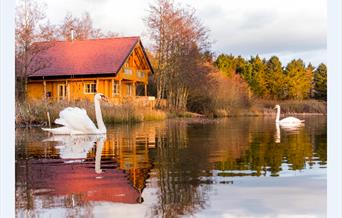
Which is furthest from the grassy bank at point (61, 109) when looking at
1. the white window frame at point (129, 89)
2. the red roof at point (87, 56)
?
the white window frame at point (129, 89)

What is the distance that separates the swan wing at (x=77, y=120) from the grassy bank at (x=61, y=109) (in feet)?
9.01

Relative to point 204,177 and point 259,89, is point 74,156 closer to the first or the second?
point 204,177

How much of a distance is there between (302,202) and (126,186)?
1168 mm

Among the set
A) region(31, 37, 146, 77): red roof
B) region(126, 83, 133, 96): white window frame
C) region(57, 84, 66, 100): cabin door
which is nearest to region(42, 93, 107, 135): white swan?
region(31, 37, 146, 77): red roof

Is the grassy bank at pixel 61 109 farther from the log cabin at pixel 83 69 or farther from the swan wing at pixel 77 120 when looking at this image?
the swan wing at pixel 77 120

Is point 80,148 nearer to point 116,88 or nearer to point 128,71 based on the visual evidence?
point 116,88

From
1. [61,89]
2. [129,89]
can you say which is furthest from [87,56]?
[129,89]

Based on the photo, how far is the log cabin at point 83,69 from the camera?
55.3 ft

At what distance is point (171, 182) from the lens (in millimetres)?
3680

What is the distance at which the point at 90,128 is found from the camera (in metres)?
8.34

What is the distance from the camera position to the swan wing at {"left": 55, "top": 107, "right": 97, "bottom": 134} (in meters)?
8.17

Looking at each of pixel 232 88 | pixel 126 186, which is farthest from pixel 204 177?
pixel 232 88

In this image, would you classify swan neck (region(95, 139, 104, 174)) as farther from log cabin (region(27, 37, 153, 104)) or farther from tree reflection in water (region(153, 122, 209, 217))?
log cabin (region(27, 37, 153, 104))
